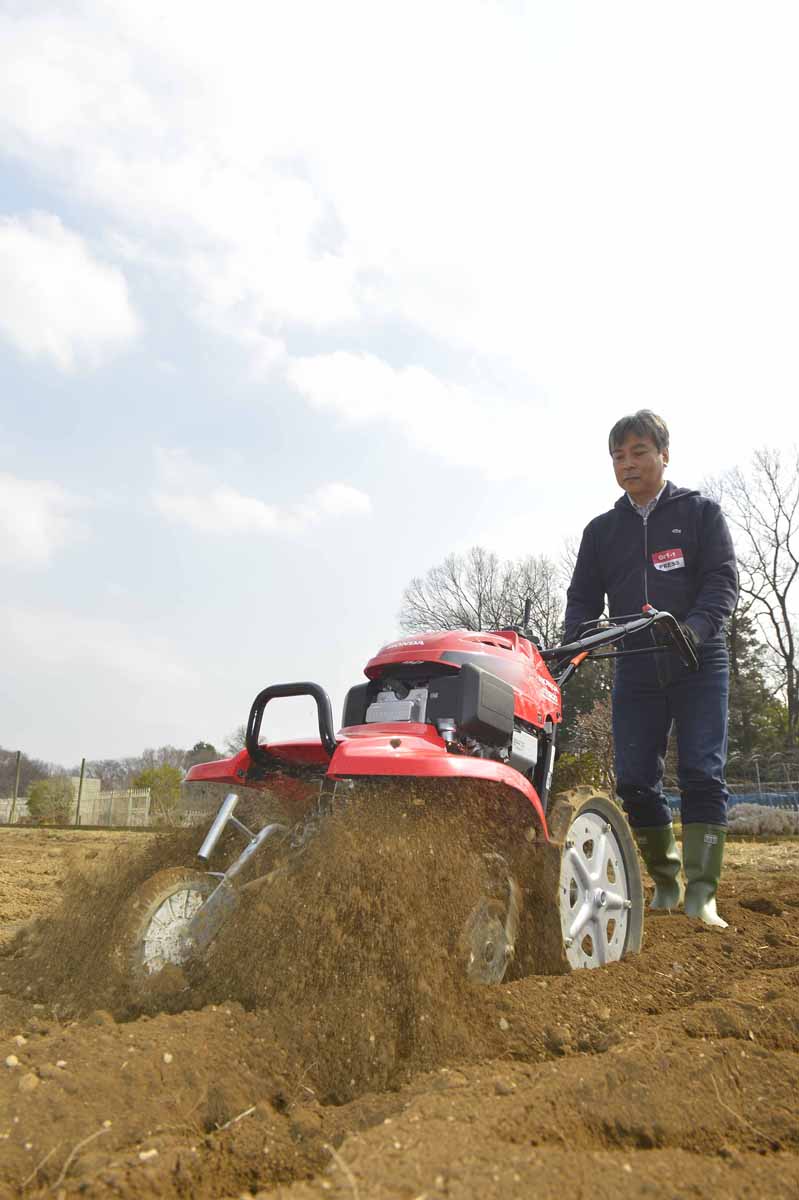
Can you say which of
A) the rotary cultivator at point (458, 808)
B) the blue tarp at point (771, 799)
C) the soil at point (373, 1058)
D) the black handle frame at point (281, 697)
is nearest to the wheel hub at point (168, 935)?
the rotary cultivator at point (458, 808)

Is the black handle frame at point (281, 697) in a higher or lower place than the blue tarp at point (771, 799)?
higher

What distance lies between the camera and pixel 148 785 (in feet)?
110

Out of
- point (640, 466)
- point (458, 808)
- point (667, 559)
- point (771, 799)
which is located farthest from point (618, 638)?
point (771, 799)

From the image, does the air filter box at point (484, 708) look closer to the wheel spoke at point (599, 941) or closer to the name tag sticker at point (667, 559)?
the wheel spoke at point (599, 941)

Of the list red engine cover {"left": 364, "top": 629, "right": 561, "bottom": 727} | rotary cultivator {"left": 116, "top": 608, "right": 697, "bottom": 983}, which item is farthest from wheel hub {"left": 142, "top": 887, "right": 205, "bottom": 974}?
red engine cover {"left": 364, "top": 629, "right": 561, "bottom": 727}

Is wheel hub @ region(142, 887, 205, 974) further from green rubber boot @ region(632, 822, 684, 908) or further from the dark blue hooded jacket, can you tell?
green rubber boot @ region(632, 822, 684, 908)

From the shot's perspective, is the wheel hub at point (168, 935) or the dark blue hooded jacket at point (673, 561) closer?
the wheel hub at point (168, 935)

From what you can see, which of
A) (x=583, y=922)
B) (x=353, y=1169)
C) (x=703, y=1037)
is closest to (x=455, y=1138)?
(x=353, y=1169)

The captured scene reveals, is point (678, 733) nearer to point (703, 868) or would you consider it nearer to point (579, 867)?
point (703, 868)

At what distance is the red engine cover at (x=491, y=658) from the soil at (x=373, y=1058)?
0.70 meters

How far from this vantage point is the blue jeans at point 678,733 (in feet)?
14.4

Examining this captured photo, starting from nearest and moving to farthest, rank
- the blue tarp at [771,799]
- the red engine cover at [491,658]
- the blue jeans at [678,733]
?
the red engine cover at [491,658]
the blue jeans at [678,733]
the blue tarp at [771,799]

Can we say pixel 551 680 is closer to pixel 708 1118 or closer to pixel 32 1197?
pixel 708 1118

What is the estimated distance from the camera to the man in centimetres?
440
